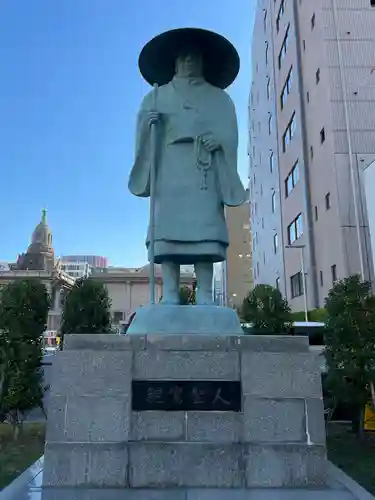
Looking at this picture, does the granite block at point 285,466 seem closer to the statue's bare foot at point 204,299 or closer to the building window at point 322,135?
the statue's bare foot at point 204,299

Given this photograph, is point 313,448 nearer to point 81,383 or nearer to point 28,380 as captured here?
point 81,383

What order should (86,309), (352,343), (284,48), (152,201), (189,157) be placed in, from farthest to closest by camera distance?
(284,48) < (86,309) < (352,343) < (189,157) < (152,201)

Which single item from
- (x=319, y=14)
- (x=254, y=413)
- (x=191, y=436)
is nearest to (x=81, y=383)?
(x=191, y=436)

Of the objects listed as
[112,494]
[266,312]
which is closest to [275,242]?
[266,312]

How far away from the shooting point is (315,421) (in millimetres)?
3846

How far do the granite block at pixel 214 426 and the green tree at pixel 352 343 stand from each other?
8.75ft

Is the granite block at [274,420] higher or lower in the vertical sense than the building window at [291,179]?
lower

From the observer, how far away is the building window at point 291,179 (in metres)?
21.4

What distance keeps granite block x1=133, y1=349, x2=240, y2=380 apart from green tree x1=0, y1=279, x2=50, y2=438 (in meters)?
2.97

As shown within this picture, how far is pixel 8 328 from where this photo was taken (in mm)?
6148

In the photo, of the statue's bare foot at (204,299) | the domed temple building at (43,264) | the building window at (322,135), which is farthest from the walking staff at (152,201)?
the domed temple building at (43,264)

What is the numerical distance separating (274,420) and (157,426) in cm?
102

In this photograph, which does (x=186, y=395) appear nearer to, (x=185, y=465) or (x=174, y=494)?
(x=185, y=465)

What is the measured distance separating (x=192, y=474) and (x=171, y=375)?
820mm
